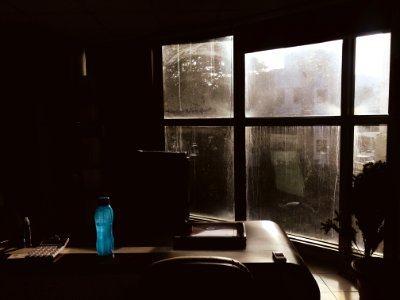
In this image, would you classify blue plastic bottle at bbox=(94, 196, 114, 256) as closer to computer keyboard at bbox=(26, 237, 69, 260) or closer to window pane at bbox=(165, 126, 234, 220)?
computer keyboard at bbox=(26, 237, 69, 260)

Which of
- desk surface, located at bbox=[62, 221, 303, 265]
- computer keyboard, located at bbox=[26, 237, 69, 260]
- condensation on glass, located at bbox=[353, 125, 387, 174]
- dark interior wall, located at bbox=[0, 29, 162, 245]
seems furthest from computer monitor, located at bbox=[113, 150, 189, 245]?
dark interior wall, located at bbox=[0, 29, 162, 245]

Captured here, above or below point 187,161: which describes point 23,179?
below

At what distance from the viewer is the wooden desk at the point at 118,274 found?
1.58m

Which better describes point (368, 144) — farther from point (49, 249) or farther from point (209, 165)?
point (49, 249)

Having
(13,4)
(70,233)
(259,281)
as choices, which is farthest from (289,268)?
(13,4)

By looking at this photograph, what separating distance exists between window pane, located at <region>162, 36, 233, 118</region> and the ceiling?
319mm

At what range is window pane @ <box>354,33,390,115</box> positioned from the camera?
11.1ft

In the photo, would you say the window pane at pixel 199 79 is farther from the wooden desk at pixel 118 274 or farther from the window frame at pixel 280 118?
the wooden desk at pixel 118 274

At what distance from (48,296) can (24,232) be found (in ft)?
1.22

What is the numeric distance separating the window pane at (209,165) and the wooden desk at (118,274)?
2.76 meters

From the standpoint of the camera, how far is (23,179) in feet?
15.2

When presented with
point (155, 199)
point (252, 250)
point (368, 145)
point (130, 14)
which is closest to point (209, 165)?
point (368, 145)

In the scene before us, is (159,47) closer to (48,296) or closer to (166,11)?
(166,11)

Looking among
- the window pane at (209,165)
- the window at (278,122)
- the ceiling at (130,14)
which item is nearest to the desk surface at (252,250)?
the window at (278,122)
